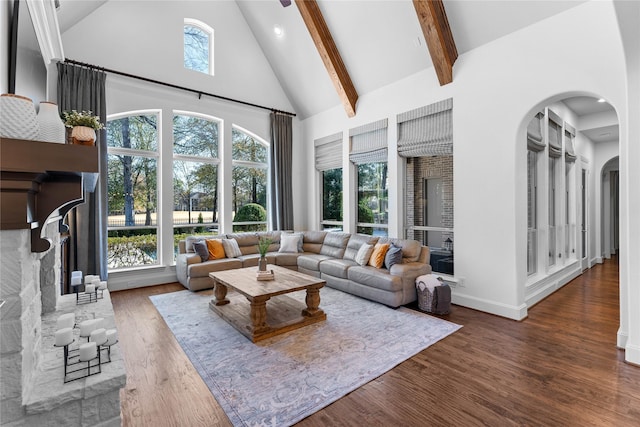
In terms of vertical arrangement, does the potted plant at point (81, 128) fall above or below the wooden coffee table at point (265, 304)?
above

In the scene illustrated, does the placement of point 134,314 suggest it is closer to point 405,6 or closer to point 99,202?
point 99,202

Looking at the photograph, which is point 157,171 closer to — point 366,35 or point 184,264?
point 184,264

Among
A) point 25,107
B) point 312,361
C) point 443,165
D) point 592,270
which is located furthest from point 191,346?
point 592,270

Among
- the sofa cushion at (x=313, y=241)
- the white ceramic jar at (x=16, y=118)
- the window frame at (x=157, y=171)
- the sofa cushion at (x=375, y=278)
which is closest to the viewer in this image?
the white ceramic jar at (x=16, y=118)

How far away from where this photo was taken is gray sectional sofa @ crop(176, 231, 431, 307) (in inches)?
156

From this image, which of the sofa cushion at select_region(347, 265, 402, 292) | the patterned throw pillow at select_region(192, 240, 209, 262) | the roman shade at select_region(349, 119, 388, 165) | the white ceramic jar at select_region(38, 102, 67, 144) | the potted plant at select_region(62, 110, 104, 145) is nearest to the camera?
the white ceramic jar at select_region(38, 102, 67, 144)

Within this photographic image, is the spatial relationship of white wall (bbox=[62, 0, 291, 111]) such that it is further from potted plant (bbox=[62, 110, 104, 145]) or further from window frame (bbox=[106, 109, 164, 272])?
potted plant (bbox=[62, 110, 104, 145])

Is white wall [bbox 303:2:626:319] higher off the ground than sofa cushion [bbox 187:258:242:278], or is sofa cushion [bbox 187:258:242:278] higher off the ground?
white wall [bbox 303:2:626:319]

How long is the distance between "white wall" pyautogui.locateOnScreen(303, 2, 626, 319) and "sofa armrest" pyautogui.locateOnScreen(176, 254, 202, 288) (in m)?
3.98

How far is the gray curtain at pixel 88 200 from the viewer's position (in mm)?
4332

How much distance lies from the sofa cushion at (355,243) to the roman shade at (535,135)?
2593 mm

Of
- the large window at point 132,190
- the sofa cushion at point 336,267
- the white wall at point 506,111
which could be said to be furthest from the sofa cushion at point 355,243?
the large window at point 132,190

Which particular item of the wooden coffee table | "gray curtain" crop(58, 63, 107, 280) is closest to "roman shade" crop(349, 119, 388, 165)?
the wooden coffee table

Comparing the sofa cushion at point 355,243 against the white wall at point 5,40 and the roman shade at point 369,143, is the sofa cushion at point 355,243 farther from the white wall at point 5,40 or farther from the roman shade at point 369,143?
the white wall at point 5,40
